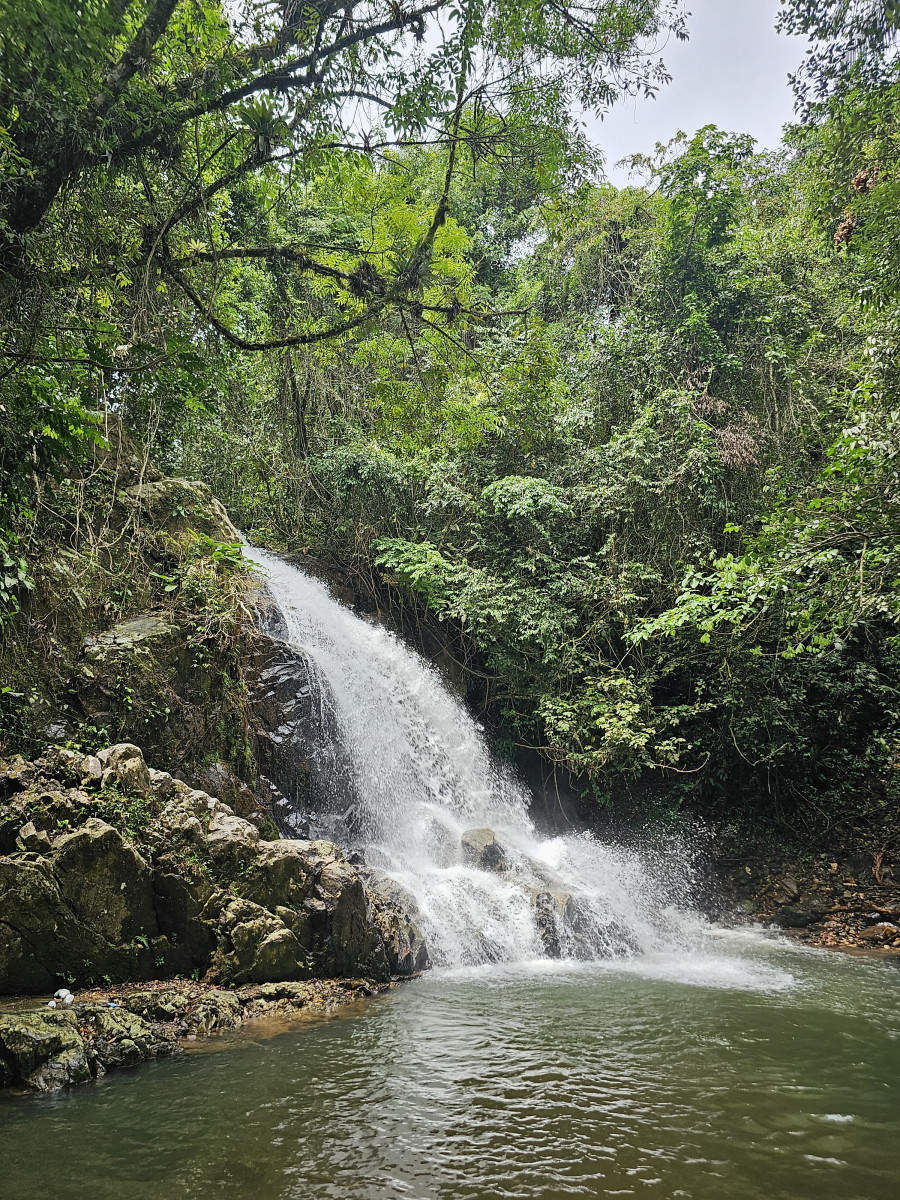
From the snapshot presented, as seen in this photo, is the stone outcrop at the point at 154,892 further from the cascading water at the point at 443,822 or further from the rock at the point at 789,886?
the rock at the point at 789,886

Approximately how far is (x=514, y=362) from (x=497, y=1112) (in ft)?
17.8

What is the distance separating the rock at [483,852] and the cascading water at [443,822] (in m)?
0.02

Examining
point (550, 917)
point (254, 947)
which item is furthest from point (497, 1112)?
point (550, 917)

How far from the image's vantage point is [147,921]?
18.4ft

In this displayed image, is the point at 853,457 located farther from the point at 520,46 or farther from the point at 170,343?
the point at 170,343

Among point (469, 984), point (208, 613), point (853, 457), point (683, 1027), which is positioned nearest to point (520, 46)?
point (853, 457)

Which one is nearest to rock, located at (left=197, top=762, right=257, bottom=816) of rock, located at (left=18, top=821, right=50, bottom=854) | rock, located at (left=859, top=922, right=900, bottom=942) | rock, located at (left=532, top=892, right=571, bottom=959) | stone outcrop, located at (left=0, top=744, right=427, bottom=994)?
stone outcrop, located at (left=0, top=744, right=427, bottom=994)

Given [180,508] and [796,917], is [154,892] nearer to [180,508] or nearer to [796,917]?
[180,508]

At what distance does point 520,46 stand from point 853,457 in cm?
431

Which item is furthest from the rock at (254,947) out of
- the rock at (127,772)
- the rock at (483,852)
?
the rock at (483,852)

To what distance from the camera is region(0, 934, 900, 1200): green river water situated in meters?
3.07

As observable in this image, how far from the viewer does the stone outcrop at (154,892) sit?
200 inches

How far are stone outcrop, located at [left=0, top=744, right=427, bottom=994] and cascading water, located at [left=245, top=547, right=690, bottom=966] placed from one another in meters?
1.51

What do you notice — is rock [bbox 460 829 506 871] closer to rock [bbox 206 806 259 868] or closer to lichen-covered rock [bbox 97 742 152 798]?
rock [bbox 206 806 259 868]
